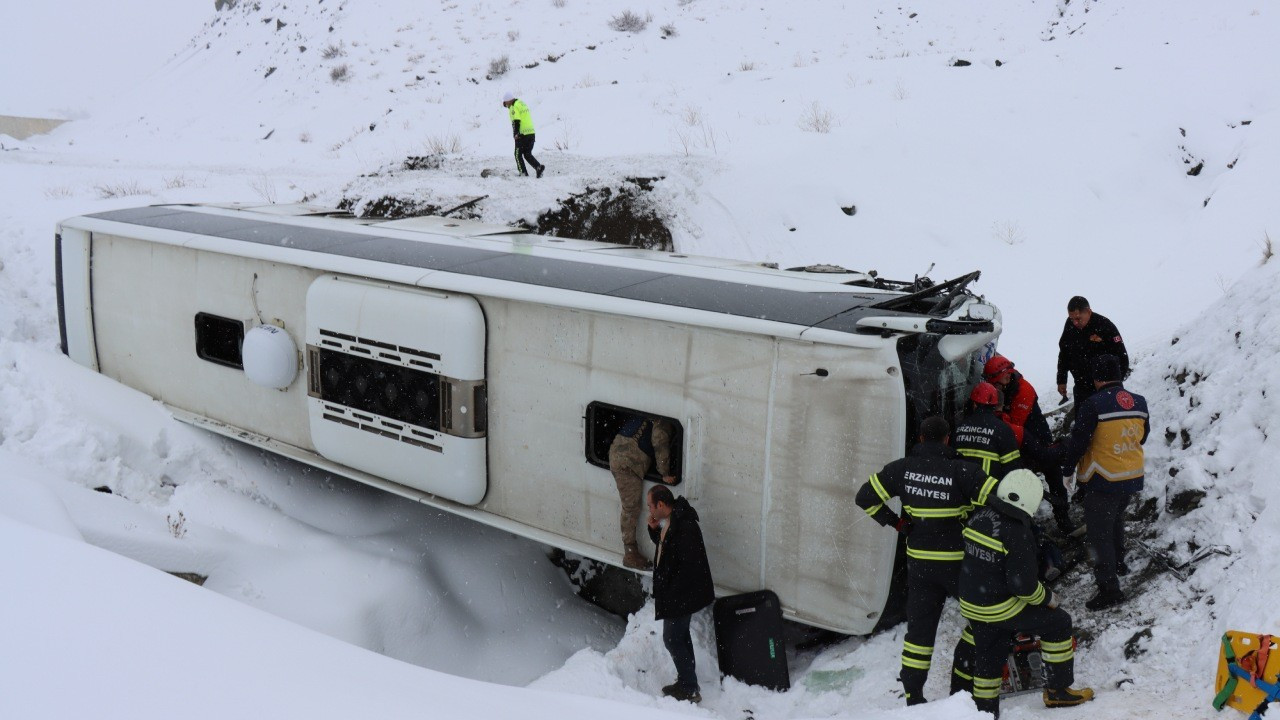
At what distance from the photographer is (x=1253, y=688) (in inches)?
149

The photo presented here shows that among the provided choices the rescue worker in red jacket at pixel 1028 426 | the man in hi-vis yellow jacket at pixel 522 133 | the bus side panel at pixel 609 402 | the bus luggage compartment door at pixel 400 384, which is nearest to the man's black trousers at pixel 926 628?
the bus side panel at pixel 609 402

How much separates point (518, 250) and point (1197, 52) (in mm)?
12737

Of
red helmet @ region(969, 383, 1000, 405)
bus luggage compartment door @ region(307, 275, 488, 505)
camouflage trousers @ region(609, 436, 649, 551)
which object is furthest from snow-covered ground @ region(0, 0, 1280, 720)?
red helmet @ region(969, 383, 1000, 405)

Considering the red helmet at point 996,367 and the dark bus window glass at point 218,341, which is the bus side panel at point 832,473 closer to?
the red helmet at point 996,367

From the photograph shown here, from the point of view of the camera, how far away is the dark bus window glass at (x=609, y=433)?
571cm

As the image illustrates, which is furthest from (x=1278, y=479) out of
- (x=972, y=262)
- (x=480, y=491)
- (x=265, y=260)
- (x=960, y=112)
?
(x=960, y=112)

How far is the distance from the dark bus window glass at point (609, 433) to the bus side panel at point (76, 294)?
5.62m

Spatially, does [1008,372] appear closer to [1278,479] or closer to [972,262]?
[1278,479]

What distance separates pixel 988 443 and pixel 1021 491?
2.28 feet

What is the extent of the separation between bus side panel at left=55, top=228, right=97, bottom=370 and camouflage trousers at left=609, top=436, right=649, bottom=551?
596 centimetres

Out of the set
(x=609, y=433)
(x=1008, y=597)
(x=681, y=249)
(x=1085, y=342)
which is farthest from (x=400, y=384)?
(x=681, y=249)

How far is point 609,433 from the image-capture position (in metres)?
6.18

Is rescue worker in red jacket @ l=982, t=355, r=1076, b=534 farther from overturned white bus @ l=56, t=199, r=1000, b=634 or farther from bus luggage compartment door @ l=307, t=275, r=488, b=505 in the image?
bus luggage compartment door @ l=307, t=275, r=488, b=505

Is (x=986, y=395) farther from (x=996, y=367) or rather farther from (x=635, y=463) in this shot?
(x=635, y=463)
